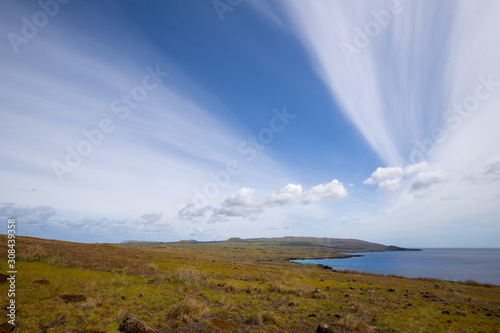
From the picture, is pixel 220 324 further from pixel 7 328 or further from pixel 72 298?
pixel 7 328

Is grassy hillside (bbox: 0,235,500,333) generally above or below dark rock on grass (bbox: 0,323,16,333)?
below

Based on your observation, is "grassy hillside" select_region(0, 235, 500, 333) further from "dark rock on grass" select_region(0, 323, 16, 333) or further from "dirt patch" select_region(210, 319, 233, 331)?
"dark rock on grass" select_region(0, 323, 16, 333)

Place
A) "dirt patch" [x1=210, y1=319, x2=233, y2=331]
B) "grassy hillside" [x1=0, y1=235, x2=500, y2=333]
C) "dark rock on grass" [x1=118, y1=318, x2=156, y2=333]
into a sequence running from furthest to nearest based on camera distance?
"dirt patch" [x1=210, y1=319, x2=233, y2=331] < "grassy hillside" [x1=0, y1=235, x2=500, y2=333] < "dark rock on grass" [x1=118, y1=318, x2=156, y2=333]

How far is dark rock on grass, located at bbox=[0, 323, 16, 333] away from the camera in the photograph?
9.41 metres

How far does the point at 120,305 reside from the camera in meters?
15.2

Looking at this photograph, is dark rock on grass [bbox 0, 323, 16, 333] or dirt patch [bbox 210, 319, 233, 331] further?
dirt patch [bbox 210, 319, 233, 331]

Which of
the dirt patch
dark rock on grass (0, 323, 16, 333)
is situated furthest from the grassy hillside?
dark rock on grass (0, 323, 16, 333)

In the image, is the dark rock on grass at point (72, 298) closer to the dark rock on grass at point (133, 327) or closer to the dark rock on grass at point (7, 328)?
the dark rock on grass at point (7, 328)

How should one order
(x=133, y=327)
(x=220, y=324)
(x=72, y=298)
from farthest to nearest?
(x=72, y=298) < (x=220, y=324) < (x=133, y=327)

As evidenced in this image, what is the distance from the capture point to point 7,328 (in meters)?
9.61

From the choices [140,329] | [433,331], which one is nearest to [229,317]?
[140,329]

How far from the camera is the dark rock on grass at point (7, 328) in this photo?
30.9 feet

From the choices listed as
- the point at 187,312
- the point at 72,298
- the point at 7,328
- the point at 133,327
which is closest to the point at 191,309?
the point at 187,312

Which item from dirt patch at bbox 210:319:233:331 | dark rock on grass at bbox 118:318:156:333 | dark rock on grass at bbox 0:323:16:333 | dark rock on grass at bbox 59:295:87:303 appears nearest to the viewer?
dark rock on grass at bbox 0:323:16:333
